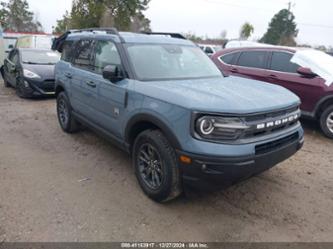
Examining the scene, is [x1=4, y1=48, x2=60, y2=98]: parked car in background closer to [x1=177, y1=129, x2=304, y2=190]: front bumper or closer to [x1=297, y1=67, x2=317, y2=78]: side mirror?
[x1=297, y1=67, x2=317, y2=78]: side mirror

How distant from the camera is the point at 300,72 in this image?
19.4 ft

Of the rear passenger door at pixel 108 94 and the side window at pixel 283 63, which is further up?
the side window at pixel 283 63

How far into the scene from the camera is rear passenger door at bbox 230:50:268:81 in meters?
6.72

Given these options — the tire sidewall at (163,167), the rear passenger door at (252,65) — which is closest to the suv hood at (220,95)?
the tire sidewall at (163,167)

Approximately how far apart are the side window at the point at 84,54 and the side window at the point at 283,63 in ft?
12.9

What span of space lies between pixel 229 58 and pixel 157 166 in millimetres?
4943

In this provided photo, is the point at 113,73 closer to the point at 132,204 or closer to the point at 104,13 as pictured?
the point at 132,204

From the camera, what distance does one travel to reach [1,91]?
1048 centimetres

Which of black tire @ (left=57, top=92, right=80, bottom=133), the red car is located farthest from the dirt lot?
the red car

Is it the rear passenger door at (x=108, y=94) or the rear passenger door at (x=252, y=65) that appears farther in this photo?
the rear passenger door at (x=252, y=65)

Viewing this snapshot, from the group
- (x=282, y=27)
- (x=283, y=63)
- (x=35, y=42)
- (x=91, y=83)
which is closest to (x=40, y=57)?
Result: (x=91, y=83)

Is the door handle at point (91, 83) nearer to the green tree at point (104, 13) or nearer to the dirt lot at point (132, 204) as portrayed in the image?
the dirt lot at point (132, 204)

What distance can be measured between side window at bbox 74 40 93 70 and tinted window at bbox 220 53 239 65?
379 centimetres

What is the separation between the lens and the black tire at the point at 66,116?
553cm
